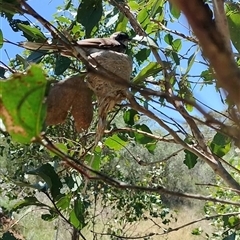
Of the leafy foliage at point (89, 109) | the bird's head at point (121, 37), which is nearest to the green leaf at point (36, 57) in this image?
the leafy foliage at point (89, 109)

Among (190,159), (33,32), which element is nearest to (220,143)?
(190,159)

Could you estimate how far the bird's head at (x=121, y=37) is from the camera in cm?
166

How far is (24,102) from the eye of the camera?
33 cm

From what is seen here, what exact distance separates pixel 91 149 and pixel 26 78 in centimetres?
78

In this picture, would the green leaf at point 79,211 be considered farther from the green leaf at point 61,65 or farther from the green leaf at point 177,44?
the green leaf at point 177,44

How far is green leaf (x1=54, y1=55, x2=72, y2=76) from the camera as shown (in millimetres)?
1039

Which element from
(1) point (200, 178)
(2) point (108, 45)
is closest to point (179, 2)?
(2) point (108, 45)

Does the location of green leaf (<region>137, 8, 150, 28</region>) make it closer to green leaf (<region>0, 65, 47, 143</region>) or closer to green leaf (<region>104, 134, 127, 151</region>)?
green leaf (<region>104, 134, 127, 151</region>)

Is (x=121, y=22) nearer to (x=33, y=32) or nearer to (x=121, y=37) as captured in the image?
(x=33, y=32)

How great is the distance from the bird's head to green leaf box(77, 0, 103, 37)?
60cm

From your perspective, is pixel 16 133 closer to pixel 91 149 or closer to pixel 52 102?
pixel 52 102

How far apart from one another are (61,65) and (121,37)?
2.52ft

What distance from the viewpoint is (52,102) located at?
31.8 inches

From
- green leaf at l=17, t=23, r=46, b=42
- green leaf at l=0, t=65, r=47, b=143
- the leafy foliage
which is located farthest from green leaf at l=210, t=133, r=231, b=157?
green leaf at l=0, t=65, r=47, b=143
